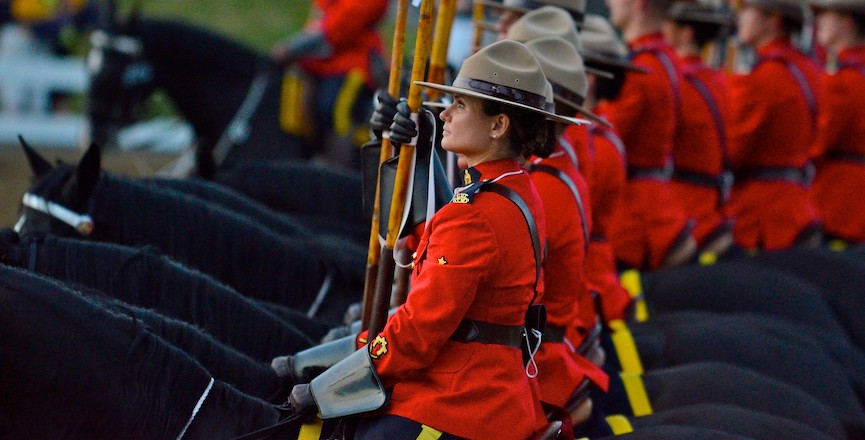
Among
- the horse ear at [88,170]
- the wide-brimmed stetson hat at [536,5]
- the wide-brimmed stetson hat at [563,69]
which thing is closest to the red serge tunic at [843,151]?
the wide-brimmed stetson hat at [536,5]

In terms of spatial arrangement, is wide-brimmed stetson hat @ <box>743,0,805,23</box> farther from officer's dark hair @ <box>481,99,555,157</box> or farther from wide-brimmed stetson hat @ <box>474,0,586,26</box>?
officer's dark hair @ <box>481,99,555,157</box>

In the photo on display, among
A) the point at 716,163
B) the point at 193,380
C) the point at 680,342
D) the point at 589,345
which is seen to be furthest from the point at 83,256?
the point at 716,163

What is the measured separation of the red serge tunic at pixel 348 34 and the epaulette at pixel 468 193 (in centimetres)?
576

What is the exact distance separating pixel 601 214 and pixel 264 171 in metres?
1.76

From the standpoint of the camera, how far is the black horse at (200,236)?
3719 millimetres

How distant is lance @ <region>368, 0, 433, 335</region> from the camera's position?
9.73ft

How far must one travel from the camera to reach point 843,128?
6305 mm

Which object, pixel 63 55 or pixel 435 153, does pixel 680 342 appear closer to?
pixel 435 153

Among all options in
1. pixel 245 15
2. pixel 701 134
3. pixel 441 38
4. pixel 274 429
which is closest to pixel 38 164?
pixel 441 38

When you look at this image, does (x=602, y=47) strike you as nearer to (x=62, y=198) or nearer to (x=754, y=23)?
(x=754, y=23)

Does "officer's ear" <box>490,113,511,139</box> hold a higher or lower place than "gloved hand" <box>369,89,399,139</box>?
higher

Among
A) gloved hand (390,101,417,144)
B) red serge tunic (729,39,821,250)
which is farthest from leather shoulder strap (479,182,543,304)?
red serge tunic (729,39,821,250)

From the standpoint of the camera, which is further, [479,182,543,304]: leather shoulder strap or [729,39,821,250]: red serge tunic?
[729,39,821,250]: red serge tunic

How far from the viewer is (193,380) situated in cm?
274
